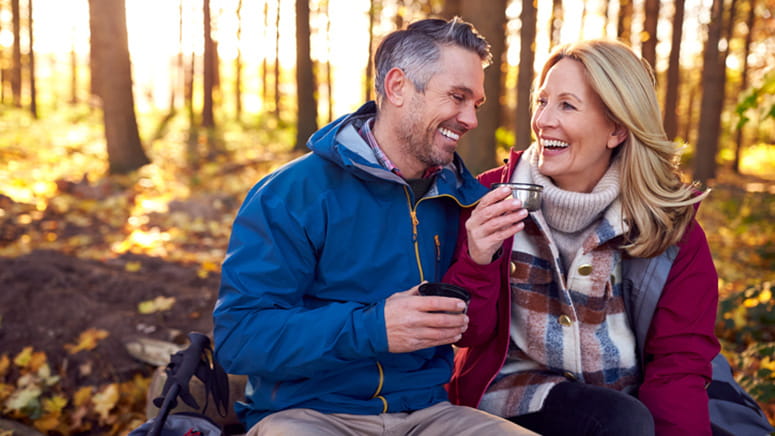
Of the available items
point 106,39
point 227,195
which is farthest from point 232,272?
point 106,39

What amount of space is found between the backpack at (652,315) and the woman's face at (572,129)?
49 centimetres

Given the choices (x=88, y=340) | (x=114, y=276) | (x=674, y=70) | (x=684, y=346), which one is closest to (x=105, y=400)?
(x=88, y=340)

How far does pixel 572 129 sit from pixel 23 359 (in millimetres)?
3730

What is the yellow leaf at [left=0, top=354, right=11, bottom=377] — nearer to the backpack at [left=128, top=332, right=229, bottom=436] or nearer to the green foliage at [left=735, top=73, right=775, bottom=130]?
the backpack at [left=128, top=332, right=229, bottom=436]

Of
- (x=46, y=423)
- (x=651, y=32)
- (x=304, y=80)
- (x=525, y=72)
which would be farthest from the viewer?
(x=651, y=32)

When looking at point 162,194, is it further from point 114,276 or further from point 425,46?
point 425,46

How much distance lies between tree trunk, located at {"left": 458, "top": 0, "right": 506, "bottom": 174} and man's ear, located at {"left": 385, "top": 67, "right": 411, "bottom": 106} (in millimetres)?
5197

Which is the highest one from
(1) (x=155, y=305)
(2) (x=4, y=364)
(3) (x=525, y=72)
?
(3) (x=525, y=72)

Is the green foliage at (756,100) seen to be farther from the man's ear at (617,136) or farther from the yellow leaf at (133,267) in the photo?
the yellow leaf at (133,267)

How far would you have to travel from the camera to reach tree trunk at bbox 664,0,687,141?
572 inches

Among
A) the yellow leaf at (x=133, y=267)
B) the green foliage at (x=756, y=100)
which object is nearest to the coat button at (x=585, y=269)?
the green foliage at (x=756, y=100)

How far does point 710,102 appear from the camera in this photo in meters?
14.2

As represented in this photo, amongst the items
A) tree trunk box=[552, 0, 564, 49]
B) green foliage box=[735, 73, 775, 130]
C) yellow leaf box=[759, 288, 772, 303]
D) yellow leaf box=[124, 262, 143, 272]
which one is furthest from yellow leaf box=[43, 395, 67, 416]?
tree trunk box=[552, 0, 564, 49]

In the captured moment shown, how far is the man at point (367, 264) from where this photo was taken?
7.30 feet
